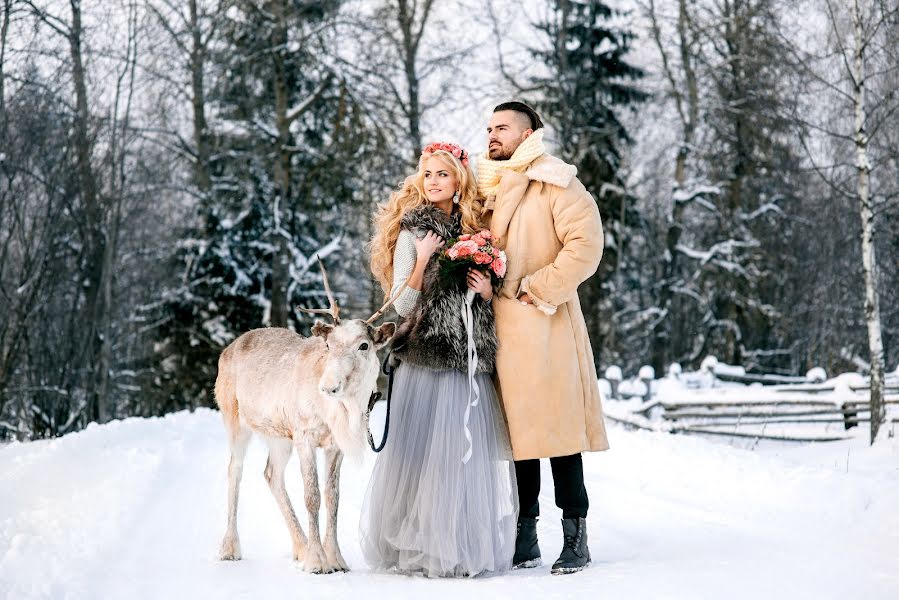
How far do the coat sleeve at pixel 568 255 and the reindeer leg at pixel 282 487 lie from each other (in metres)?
1.81

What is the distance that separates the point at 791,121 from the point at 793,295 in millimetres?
17439

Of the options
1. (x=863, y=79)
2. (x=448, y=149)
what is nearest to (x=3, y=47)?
(x=448, y=149)

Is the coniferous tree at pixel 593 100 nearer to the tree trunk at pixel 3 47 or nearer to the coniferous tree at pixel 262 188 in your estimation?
the coniferous tree at pixel 262 188

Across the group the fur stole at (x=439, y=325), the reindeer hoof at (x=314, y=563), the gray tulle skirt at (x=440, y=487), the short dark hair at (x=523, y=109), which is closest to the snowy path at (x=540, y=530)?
the reindeer hoof at (x=314, y=563)

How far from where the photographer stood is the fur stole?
15.7ft

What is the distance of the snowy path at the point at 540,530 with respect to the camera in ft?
13.9

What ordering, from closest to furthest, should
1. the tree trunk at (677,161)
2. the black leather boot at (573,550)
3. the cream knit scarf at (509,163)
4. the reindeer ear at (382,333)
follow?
the black leather boot at (573,550), the reindeer ear at (382,333), the cream knit scarf at (509,163), the tree trunk at (677,161)

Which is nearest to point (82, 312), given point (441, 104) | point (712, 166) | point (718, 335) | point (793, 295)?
point (441, 104)

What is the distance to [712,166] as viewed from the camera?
2419 centimetres

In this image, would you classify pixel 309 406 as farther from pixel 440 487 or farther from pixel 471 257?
pixel 471 257

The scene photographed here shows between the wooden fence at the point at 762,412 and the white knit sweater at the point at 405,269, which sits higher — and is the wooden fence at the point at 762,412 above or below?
below

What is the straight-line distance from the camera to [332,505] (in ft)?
16.4

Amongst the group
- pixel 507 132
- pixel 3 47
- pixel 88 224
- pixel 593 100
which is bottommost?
pixel 507 132

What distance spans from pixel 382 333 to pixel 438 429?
1.94 ft
